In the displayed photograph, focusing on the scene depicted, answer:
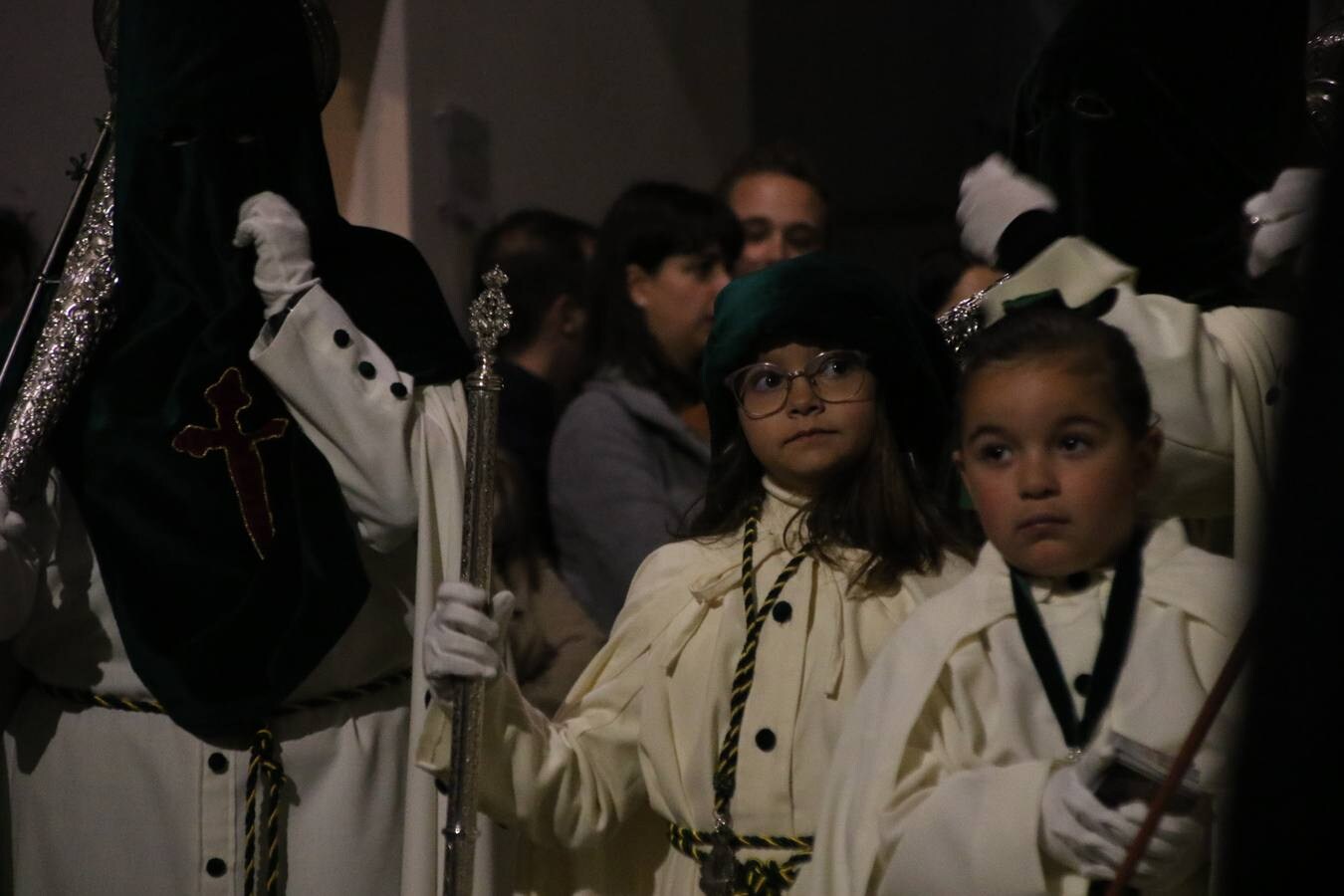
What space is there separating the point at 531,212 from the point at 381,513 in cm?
210

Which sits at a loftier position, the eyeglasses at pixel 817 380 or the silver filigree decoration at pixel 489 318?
the silver filigree decoration at pixel 489 318

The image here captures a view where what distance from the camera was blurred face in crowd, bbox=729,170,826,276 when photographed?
521cm

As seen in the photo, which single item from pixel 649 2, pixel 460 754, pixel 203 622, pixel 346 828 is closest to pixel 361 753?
pixel 346 828

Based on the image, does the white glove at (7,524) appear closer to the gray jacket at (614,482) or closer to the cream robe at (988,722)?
the gray jacket at (614,482)

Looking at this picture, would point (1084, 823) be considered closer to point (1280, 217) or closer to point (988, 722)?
point (988, 722)

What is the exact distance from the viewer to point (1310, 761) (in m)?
1.10

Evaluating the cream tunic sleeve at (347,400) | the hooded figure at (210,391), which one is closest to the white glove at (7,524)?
the hooded figure at (210,391)

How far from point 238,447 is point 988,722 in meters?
1.63

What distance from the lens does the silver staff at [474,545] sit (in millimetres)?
3025

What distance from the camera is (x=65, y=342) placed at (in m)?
3.62

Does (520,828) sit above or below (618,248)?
below

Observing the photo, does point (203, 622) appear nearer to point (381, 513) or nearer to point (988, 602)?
point (381, 513)

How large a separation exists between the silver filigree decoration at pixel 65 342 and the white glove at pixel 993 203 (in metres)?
1.57

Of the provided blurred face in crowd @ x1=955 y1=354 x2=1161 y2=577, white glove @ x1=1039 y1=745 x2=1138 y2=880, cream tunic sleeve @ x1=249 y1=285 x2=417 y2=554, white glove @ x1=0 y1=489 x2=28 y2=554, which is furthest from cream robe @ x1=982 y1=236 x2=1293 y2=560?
white glove @ x1=0 y1=489 x2=28 y2=554
